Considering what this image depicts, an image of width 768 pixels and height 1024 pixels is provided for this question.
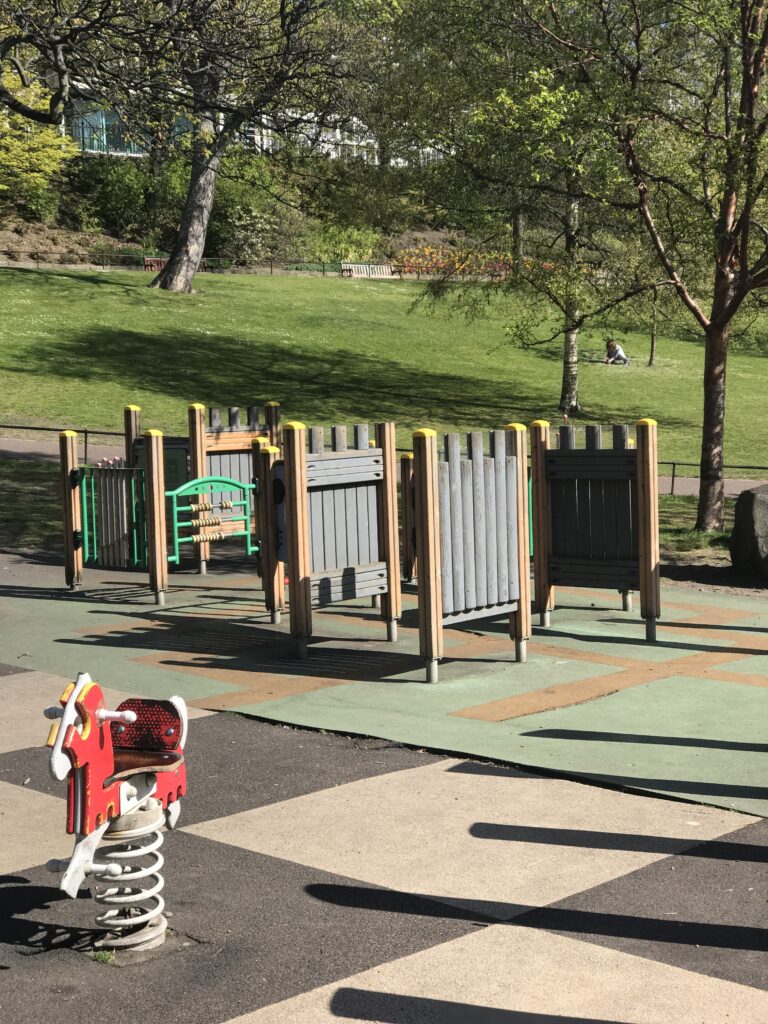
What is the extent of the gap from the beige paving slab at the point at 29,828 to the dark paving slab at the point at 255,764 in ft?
0.43

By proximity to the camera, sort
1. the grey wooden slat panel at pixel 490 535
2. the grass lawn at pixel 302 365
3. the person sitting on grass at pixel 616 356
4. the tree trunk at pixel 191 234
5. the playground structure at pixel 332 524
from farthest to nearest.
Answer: the tree trunk at pixel 191 234, the person sitting on grass at pixel 616 356, the grass lawn at pixel 302 365, the playground structure at pixel 332 524, the grey wooden slat panel at pixel 490 535

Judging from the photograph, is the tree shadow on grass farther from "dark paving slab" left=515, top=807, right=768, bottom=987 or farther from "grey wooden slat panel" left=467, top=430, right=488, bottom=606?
"dark paving slab" left=515, top=807, right=768, bottom=987

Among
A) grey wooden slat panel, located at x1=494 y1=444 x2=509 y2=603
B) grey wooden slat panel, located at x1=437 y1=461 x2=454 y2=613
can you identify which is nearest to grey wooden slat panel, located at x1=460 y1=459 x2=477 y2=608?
grey wooden slat panel, located at x1=437 y1=461 x2=454 y2=613

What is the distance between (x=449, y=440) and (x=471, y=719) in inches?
95.5

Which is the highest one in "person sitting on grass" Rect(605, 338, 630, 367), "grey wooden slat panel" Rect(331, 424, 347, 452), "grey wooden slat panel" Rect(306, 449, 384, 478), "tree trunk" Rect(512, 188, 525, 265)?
"tree trunk" Rect(512, 188, 525, 265)

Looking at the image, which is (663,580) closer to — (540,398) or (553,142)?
(553,142)

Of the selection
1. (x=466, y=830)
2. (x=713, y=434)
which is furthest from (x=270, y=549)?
(x=713, y=434)

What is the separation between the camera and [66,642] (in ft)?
37.8

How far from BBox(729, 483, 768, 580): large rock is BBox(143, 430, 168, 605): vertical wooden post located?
20.3 feet

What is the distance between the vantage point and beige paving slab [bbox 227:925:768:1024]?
179 inches

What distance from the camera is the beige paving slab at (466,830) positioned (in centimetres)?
588

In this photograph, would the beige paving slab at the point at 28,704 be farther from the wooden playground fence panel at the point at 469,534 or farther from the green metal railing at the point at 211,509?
the green metal railing at the point at 211,509

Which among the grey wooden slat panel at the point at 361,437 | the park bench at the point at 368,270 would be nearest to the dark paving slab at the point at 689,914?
the grey wooden slat panel at the point at 361,437

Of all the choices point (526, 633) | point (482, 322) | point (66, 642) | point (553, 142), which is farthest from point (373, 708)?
point (482, 322)
